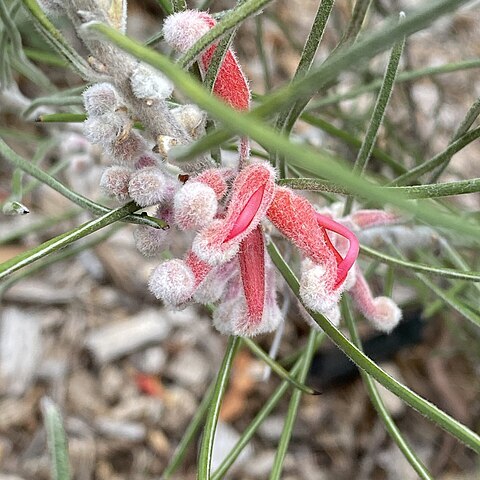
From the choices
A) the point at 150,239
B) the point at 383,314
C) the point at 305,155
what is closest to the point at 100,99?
the point at 150,239

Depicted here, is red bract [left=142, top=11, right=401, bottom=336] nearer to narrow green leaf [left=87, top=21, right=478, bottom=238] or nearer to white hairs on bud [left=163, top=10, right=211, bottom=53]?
white hairs on bud [left=163, top=10, right=211, bottom=53]

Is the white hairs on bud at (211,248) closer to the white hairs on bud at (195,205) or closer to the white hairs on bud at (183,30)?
the white hairs on bud at (195,205)

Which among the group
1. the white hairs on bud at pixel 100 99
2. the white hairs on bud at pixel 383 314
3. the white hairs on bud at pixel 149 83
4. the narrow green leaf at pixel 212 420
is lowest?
the narrow green leaf at pixel 212 420

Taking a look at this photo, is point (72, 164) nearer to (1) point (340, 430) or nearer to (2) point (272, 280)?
(2) point (272, 280)

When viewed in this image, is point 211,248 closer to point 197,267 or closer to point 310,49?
point 197,267

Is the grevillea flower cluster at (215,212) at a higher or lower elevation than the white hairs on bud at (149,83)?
lower

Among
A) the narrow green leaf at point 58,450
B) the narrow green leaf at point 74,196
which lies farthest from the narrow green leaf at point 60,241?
the narrow green leaf at point 58,450

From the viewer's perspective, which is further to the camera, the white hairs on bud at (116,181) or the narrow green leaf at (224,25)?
the white hairs on bud at (116,181)
